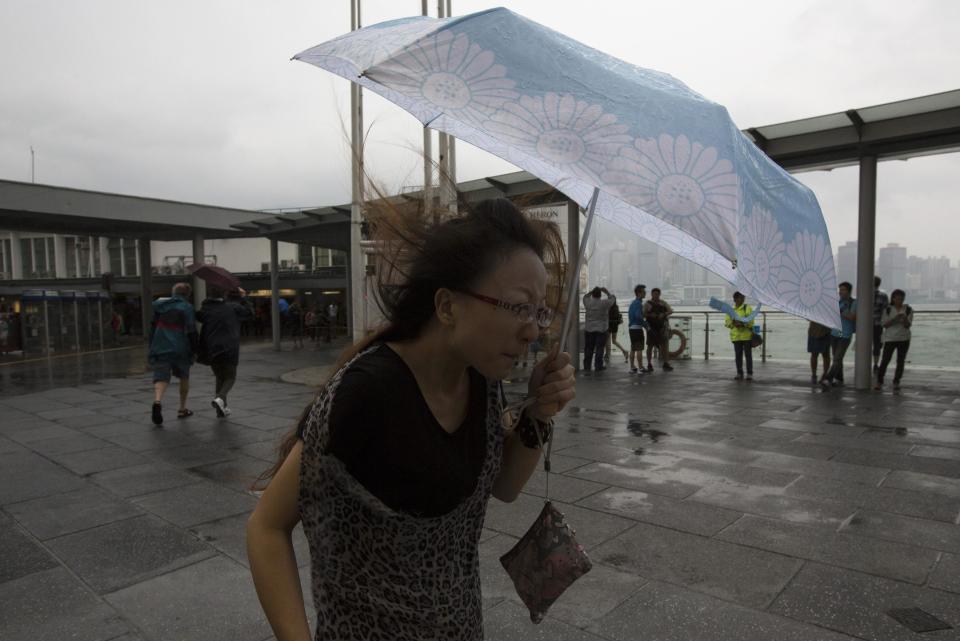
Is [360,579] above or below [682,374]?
above

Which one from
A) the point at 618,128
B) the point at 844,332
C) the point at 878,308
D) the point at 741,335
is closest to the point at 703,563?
the point at 618,128

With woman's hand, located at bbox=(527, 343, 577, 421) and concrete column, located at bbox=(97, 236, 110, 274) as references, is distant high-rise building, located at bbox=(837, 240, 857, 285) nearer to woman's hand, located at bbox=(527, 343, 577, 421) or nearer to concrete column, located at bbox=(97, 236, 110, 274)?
woman's hand, located at bbox=(527, 343, 577, 421)

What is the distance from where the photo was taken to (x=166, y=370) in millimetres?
8086

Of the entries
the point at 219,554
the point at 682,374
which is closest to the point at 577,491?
the point at 219,554

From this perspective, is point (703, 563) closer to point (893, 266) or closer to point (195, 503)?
point (195, 503)

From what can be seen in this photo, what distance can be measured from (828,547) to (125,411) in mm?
8902

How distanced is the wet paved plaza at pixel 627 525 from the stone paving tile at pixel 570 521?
0.06 feet

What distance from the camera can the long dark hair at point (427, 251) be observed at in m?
1.32

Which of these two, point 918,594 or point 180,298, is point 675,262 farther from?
point 180,298

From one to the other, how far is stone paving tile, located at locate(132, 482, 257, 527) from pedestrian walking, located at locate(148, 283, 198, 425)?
324 cm

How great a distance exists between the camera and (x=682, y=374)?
1282 cm

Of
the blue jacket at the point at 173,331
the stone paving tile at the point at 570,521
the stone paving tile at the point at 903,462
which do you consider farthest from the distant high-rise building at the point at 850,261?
the blue jacket at the point at 173,331

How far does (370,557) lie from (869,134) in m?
11.0

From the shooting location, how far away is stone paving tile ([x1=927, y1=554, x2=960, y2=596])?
10.8 ft
